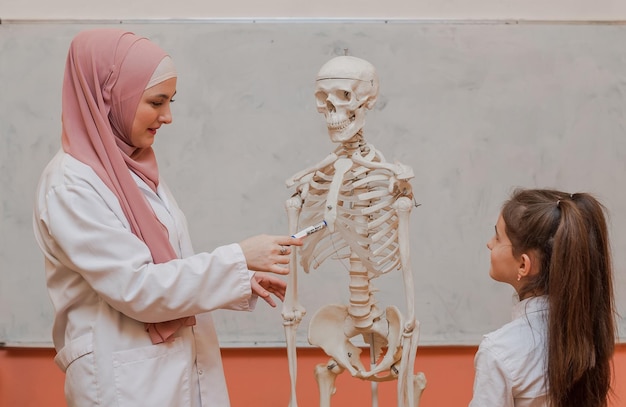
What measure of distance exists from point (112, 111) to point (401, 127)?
1.42m

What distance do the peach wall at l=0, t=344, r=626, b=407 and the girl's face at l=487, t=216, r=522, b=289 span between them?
1.34 m

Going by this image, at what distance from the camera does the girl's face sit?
1.65 metres

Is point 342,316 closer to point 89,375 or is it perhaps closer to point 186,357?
point 186,357

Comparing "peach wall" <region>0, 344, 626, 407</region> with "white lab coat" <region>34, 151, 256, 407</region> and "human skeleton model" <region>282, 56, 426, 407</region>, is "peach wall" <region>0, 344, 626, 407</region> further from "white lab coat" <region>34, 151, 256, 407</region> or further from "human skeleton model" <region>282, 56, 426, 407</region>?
"white lab coat" <region>34, 151, 256, 407</region>

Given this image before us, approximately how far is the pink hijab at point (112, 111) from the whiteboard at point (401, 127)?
117 cm

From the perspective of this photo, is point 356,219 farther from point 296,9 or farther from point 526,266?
point 296,9

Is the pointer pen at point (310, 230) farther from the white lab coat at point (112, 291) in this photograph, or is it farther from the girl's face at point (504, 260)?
the girl's face at point (504, 260)

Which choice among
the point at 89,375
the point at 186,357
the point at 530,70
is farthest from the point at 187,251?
the point at 530,70

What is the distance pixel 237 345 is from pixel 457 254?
890 millimetres

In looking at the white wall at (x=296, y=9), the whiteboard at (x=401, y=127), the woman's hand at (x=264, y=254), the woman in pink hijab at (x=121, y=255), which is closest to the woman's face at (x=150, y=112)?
the woman in pink hijab at (x=121, y=255)

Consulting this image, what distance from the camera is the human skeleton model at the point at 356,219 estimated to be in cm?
204

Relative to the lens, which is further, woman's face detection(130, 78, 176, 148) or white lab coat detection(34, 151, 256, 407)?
woman's face detection(130, 78, 176, 148)

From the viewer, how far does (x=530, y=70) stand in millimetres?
2926

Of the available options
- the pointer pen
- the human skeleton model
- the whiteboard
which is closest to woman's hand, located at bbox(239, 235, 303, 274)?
the pointer pen
